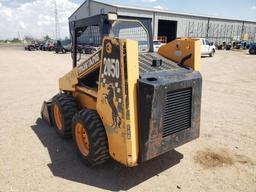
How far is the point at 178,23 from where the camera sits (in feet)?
114

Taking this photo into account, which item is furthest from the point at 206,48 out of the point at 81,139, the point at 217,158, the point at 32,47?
the point at 32,47

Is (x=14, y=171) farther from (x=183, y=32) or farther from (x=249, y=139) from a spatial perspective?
(x=183, y=32)

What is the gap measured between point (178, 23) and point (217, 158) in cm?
3373

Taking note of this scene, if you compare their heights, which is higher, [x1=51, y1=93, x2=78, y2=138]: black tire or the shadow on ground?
[x1=51, y1=93, x2=78, y2=138]: black tire

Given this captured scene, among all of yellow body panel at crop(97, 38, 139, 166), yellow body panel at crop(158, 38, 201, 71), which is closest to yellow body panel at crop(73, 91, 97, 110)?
yellow body panel at crop(97, 38, 139, 166)

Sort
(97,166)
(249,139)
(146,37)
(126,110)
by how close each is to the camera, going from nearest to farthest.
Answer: (126,110)
(97,166)
(146,37)
(249,139)

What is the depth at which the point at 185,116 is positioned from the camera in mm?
3270

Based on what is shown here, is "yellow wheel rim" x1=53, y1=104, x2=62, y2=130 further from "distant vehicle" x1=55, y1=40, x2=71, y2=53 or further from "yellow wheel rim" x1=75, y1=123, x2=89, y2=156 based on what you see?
"distant vehicle" x1=55, y1=40, x2=71, y2=53

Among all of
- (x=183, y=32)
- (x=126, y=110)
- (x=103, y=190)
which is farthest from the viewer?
(x=183, y=32)

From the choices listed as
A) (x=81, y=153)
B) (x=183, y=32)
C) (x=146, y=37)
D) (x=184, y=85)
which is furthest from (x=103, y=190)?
(x=183, y=32)

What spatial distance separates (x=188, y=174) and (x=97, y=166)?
1367mm

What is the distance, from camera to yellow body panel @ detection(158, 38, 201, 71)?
11.8ft

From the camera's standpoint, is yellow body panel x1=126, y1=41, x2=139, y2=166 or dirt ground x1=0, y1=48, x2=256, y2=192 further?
dirt ground x1=0, y1=48, x2=256, y2=192

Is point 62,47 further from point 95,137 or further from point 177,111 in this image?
point 177,111
